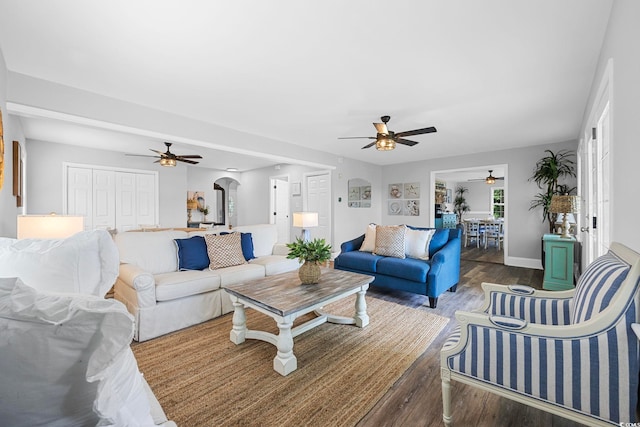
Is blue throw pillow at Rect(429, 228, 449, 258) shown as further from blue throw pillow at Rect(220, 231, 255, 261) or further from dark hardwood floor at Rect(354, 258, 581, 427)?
blue throw pillow at Rect(220, 231, 255, 261)

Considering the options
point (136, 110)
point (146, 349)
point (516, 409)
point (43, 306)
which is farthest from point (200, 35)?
point (516, 409)

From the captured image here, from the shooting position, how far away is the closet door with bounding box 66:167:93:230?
5391 mm

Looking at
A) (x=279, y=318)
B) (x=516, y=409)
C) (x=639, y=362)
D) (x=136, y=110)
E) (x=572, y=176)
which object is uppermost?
(x=136, y=110)

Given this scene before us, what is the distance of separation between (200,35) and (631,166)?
2.69 m

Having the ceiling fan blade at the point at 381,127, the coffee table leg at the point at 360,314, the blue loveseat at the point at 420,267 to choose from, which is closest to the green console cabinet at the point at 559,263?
the blue loveseat at the point at 420,267

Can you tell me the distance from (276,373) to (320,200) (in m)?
4.84

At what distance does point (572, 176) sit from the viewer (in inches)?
198

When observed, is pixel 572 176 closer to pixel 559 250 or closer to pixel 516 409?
pixel 559 250

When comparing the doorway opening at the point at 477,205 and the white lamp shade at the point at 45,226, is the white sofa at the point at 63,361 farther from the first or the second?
the doorway opening at the point at 477,205

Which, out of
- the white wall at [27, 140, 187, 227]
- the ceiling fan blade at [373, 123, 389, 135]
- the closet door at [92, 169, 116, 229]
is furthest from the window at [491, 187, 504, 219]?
the closet door at [92, 169, 116, 229]

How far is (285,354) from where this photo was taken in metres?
2.01

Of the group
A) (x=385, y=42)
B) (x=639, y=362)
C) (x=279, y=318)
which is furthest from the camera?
(x=385, y=42)

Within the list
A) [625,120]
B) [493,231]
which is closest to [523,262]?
[493,231]

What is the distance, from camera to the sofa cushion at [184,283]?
8.48 feet
